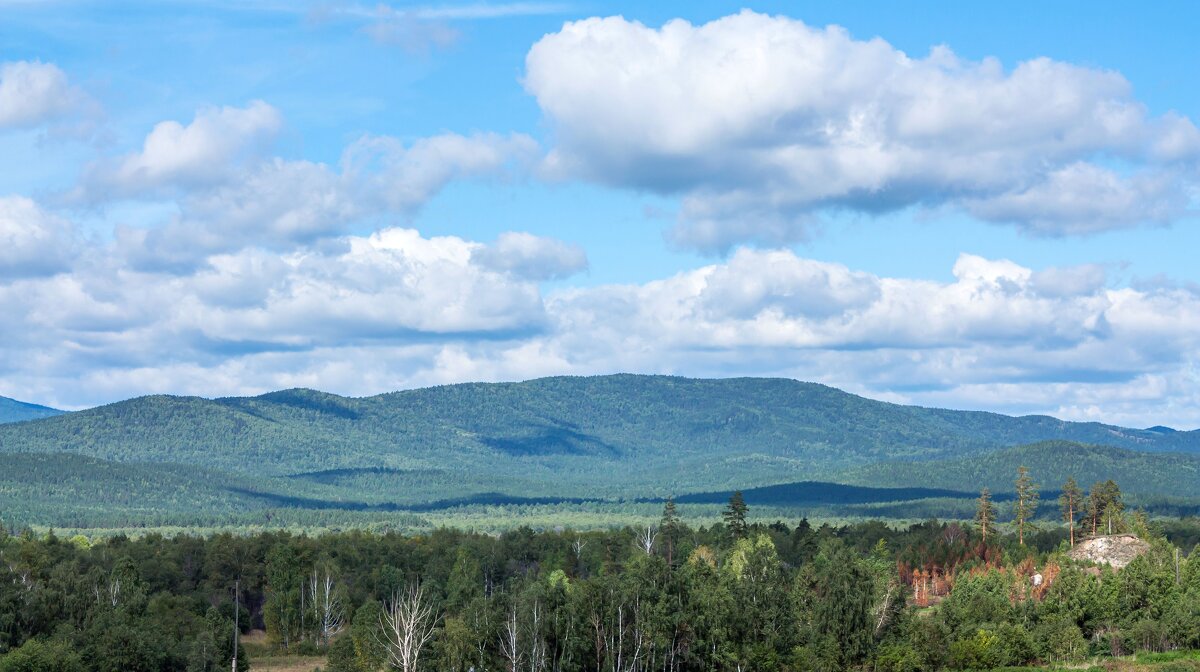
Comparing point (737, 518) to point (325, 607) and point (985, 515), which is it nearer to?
point (985, 515)

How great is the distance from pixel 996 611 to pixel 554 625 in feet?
154

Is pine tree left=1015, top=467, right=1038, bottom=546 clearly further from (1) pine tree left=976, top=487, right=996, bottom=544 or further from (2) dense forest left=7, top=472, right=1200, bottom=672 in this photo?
(1) pine tree left=976, top=487, right=996, bottom=544

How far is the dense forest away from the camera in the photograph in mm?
112875

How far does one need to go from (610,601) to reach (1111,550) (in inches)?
2929

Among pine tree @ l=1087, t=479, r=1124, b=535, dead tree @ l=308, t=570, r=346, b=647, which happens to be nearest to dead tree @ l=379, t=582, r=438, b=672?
dead tree @ l=308, t=570, r=346, b=647

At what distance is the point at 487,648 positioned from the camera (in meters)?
110

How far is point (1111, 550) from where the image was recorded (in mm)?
160500

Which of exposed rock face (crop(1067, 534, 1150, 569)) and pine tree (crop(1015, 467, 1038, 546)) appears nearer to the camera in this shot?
exposed rock face (crop(1067, 534, 1150, 569))

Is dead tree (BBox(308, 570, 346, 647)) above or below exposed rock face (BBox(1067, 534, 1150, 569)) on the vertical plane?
below

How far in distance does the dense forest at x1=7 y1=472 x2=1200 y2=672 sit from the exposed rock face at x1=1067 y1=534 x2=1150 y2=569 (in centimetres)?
257

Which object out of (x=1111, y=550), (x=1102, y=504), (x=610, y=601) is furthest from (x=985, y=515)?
(x=610, y=601)

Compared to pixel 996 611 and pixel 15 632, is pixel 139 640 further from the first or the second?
pixel 996 611

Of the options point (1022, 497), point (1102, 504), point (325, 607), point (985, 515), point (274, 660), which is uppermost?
point (1022, 497)

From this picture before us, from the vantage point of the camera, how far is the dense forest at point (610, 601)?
370ft
